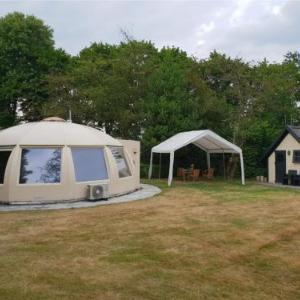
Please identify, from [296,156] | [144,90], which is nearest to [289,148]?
[296,156]

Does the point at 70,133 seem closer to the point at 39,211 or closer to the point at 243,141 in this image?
the point at 39,211

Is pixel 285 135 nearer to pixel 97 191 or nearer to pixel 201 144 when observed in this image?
pixel 201 144

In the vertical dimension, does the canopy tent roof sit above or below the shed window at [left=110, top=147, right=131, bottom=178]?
above

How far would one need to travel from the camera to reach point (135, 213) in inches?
434

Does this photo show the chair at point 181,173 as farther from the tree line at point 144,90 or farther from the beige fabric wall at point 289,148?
the beige fabric wall at point 289,148

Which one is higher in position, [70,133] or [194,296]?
[70,133]

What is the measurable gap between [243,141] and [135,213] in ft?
46.3

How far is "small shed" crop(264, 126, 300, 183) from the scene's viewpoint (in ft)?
68.2

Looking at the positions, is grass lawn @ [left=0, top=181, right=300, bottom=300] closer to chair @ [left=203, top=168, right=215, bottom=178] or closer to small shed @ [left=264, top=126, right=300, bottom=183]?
small shed @ [left=264, top=126, right=300, bottom=183]

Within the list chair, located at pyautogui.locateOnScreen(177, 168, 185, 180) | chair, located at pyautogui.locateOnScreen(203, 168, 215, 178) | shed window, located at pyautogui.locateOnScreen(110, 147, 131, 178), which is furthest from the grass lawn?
chair, located at pyautogui.locateOnScreen(203, 168, 215, 178)

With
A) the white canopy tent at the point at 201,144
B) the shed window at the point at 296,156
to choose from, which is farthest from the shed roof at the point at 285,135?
the white canopy tent at the point at 201,144

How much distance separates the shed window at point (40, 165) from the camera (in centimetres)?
1312

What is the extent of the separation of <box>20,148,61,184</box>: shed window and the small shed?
1210 cm

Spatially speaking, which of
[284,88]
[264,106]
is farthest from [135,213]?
[284,88]
